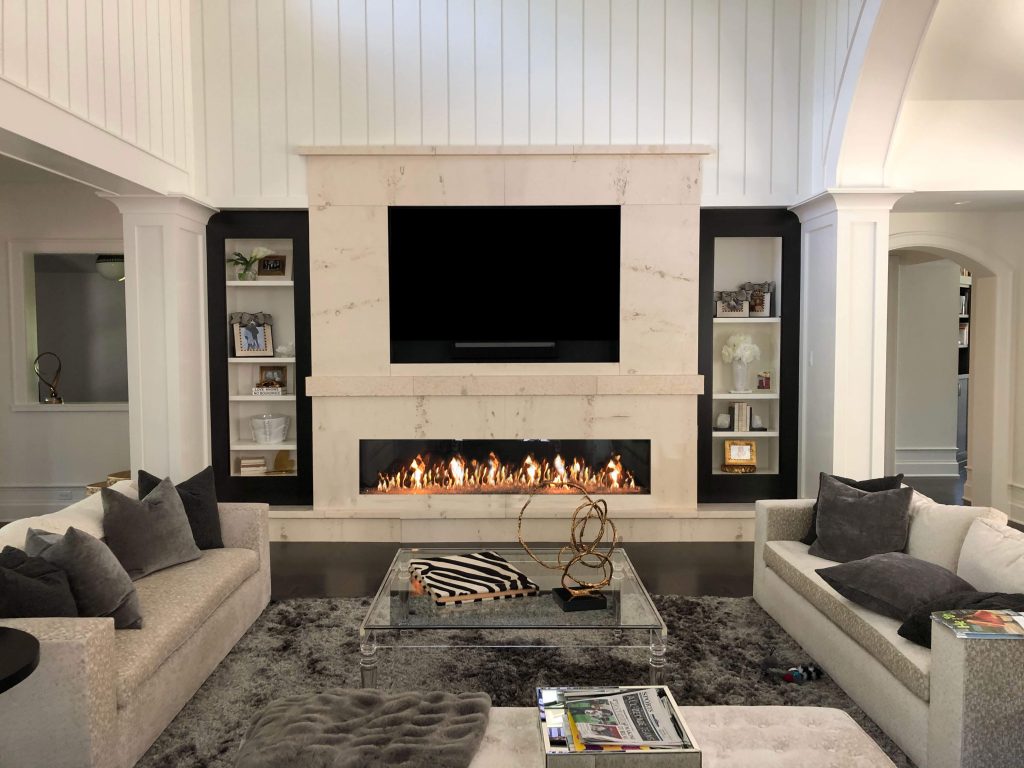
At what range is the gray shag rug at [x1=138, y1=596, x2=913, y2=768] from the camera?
2957 millimetres

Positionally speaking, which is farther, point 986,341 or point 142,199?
point 986,341

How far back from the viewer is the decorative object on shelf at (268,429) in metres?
5.82

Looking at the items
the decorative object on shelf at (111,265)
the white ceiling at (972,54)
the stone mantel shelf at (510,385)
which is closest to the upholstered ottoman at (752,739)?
the stone mantel shelf at (510,385)

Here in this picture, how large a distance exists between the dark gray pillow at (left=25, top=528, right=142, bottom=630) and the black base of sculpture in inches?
63.3

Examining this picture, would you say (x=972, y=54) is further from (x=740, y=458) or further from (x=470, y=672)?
(x=470, y=672)

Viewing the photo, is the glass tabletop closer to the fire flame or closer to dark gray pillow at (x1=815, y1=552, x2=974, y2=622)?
dark gray pillow at (x1=815, y1=552, x2=974, y2=622)

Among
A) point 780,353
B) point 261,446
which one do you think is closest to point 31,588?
point 261,446

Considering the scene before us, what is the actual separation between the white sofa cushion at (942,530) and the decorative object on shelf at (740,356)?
89.4 inches

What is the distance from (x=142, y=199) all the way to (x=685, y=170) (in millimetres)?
3575

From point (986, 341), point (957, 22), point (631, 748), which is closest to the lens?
point (631, 748)

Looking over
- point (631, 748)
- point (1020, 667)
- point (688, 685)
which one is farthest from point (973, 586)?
point (631, 748)

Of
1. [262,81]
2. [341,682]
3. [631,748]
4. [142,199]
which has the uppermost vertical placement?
[262,81]

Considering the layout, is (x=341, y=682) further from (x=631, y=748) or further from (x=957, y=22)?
(x=957, y=22)

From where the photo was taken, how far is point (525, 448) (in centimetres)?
583
